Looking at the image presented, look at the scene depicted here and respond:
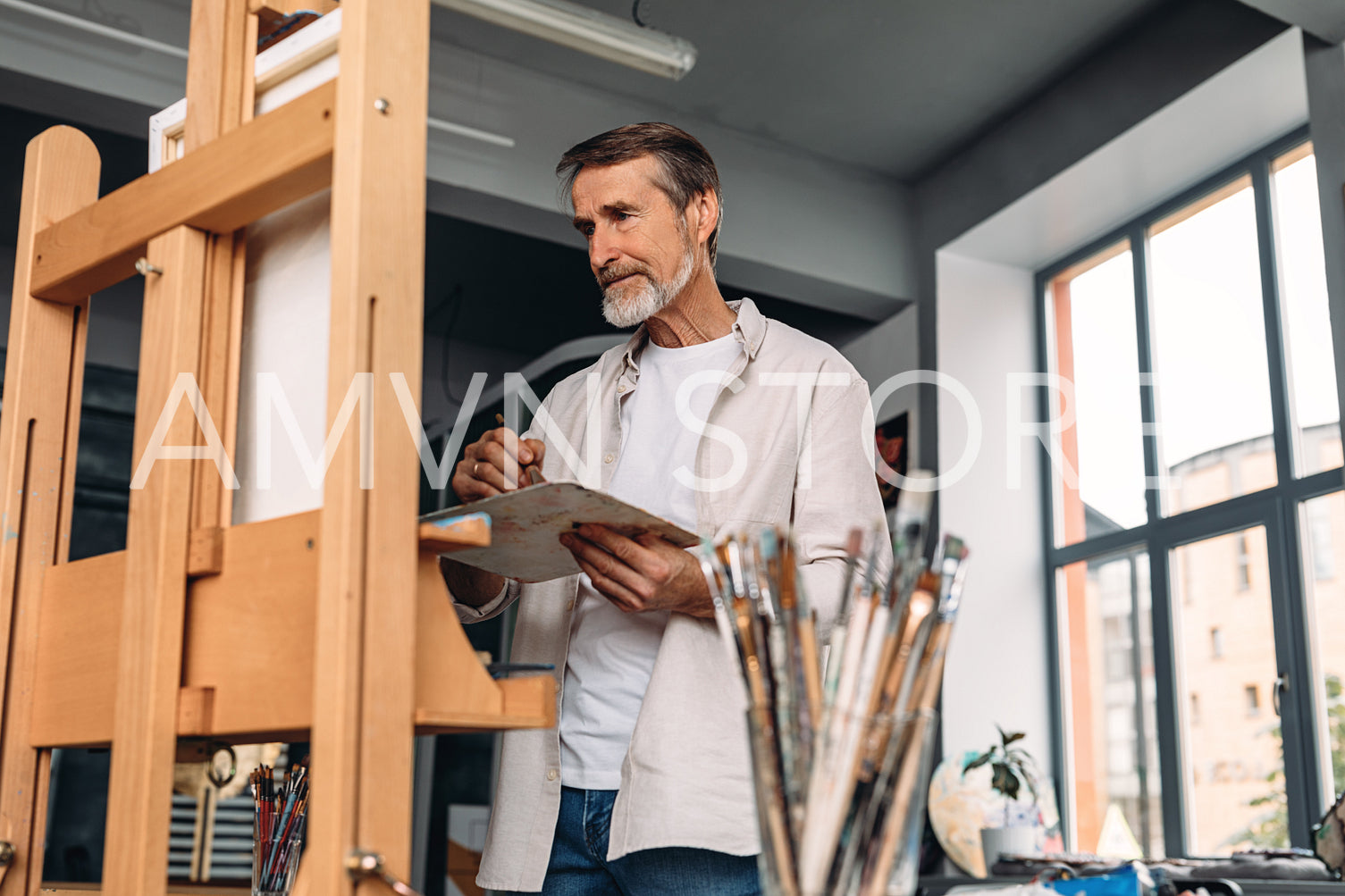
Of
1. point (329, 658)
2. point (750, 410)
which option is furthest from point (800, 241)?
point (329, 658)

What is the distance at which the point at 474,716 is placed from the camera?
1049 mm

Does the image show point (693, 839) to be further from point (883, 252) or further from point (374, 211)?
point (883, 252)

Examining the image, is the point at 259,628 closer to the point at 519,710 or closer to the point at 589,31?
the point at 519,710

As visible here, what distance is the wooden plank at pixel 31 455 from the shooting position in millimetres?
1389

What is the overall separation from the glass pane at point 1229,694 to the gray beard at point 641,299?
2.96 m

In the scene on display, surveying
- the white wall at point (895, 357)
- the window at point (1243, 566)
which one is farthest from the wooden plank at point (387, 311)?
the white wall at point (895, 357)

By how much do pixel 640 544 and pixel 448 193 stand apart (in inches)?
130

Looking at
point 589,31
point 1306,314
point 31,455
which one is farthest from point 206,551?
point 1306,314

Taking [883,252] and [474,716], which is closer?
[474,716]

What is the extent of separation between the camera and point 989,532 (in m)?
4.95

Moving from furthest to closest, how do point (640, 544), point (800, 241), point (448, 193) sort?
point (800, 241) → point (448, 193) → point (640, 544)

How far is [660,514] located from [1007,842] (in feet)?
9.14

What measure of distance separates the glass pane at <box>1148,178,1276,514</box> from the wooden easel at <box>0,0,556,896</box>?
3.65m

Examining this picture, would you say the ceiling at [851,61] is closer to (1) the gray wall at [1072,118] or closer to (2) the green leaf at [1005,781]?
(1) the gray wall at [1072,118]
